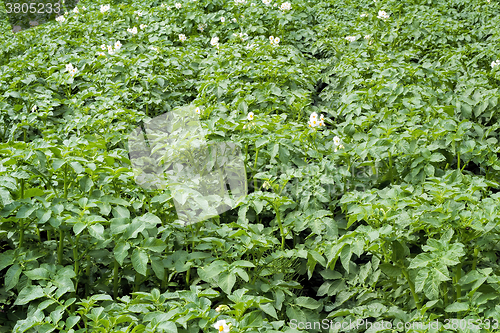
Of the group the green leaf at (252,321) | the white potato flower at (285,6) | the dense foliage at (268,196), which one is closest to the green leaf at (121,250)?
the dense foliage at (268,196)

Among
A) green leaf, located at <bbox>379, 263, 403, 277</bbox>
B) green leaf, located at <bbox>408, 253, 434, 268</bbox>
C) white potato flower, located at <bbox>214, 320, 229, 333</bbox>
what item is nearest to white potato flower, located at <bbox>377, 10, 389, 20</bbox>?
green leaf, located at <bbox>379, 263, 403, 277</bbox>

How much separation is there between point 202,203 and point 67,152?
59cm

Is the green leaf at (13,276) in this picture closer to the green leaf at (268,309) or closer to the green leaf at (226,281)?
the green leaf at (226,281)

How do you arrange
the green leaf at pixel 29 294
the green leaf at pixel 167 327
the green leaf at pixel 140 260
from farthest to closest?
1. the green leaf at pixel 140 260
2. the green leaf at pixel 29 294
3. the green leaf at pixel 167 327

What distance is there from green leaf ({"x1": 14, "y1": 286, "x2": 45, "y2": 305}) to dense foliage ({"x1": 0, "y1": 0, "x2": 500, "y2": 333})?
11 mm

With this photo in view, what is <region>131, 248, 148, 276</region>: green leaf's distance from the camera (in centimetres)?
162

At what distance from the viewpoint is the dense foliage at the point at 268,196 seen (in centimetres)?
161

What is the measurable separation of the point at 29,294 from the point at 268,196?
39.8 inches

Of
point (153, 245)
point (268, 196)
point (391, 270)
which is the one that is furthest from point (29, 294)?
point (391, 270)

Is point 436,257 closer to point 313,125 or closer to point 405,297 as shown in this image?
point 405,297

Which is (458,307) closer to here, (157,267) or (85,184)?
(157,267)

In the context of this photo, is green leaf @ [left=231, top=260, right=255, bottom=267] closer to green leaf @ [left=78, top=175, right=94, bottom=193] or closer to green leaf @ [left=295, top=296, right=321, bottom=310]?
green leaf @ [left=295, top=296, right=321, bottom=310]

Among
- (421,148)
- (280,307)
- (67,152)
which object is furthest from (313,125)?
(67,152)

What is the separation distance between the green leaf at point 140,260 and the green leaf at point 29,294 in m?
0.32
